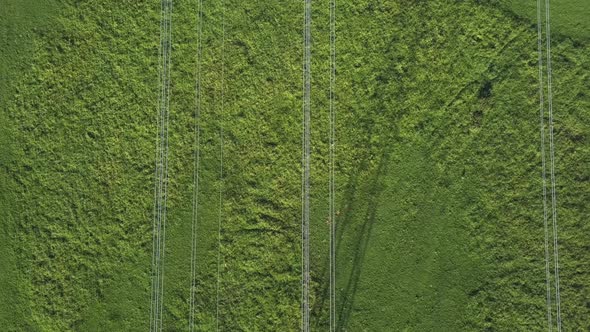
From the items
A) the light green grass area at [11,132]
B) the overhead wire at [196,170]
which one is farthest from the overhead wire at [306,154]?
the light green grass area at [11,132]

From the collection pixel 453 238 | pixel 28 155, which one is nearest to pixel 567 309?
pixel 453 238

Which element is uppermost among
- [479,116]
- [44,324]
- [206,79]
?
[206,79]

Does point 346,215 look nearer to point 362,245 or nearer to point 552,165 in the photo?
point 362,245

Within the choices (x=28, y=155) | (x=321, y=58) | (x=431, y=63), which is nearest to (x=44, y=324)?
(x=28, y=155)

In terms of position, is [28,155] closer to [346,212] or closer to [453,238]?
[346,212]

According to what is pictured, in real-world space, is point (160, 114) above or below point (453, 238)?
above

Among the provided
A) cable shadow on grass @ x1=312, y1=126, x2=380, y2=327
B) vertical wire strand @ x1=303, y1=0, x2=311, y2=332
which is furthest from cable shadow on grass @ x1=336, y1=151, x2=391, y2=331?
vertical wire strand @ x1=303, y1=0, x2=311, y2=332

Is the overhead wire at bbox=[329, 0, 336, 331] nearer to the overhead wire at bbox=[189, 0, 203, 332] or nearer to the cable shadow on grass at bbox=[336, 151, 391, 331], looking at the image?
the cable shadow on grass at bbox=[336, 151, 391, 331]

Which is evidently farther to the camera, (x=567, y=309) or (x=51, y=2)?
(x=51, y=2)
